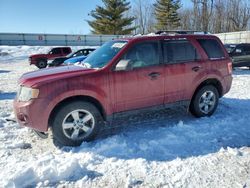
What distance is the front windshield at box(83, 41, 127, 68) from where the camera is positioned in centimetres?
524

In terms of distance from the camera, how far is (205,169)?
3.99 m

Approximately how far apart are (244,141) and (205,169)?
1398 mm

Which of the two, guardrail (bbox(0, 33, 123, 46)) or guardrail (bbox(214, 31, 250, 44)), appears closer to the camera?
guardrail (bbox(214, 31, 250, 44))

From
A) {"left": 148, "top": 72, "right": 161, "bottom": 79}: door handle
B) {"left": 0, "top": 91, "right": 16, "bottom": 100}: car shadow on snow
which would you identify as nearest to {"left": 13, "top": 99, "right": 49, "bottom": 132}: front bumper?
{"left": 148, "top": 72, "right": 161, "bottom": 79}: door handle

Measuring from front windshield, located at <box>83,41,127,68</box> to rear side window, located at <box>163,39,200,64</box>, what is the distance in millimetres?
921

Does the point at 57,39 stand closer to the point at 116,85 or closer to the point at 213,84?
the point at 213,84

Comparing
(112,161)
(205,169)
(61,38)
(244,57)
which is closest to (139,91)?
(112,161)

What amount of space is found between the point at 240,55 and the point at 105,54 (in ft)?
39.6

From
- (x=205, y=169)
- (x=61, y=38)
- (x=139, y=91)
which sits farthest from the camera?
(x=61, y=38)

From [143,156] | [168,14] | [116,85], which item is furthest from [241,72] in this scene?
[168,14]

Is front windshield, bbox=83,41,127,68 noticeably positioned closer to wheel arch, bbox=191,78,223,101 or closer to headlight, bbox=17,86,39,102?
headlight, bbox=17,86,39,102

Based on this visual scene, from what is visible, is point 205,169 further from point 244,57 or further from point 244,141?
point 244,57

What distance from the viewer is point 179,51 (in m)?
5.84

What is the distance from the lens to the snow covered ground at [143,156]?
372 cm
